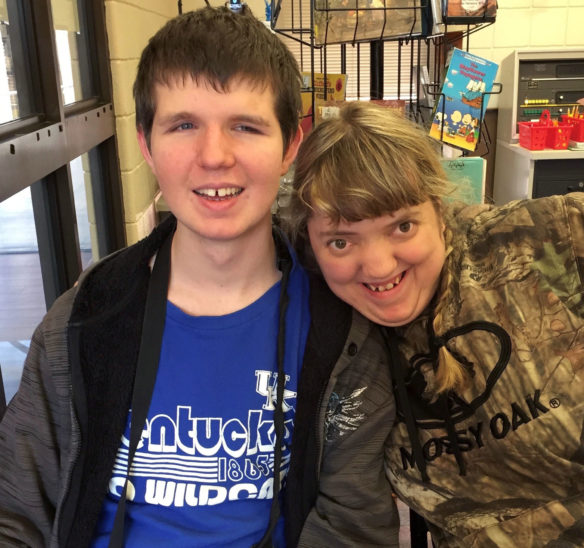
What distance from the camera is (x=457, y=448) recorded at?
42.0 inches

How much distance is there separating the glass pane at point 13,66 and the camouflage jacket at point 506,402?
45.2 inches

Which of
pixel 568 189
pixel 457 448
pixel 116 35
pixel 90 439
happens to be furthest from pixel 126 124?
pixel 568 189

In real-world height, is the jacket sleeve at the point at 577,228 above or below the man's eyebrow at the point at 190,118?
below

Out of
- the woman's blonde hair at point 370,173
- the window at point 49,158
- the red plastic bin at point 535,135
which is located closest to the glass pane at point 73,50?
Answer: the window at point 49,158

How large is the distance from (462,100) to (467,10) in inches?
9.4

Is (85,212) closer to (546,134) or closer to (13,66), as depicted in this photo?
(13,66)

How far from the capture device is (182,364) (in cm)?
110

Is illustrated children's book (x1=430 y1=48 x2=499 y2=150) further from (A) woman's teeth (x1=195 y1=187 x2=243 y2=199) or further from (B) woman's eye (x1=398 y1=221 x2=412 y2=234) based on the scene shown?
(A) woman's teeth (x1=195 y1=187 x2=243 y2=199)

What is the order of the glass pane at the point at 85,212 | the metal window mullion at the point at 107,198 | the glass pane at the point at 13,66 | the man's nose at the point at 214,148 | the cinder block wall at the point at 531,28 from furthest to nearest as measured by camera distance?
the cinder block wall at the point at 531,28, the metal window mullion at the point at 107,198, the glass pane at the point at 85,212, the glass pane at the point at 13,66, the man's nose at the point at 214,148

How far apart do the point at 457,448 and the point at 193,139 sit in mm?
671

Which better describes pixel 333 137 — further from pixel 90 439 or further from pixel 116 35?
pixel 116 35

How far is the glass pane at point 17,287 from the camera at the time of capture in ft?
6.04

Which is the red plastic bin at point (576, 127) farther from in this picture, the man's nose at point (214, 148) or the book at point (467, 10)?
the man's nose at point (214, 148)

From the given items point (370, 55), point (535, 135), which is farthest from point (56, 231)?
point (535, 135)
